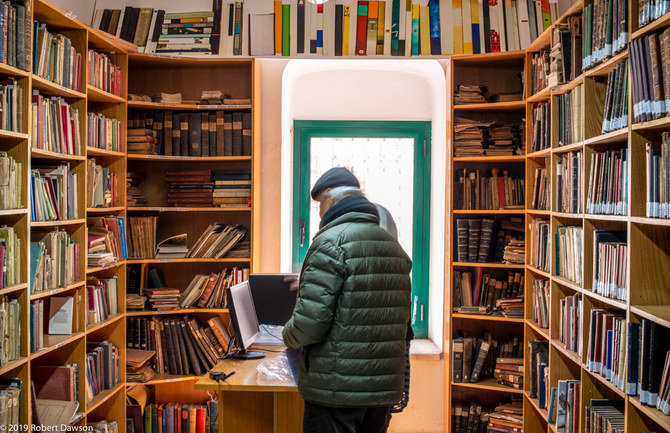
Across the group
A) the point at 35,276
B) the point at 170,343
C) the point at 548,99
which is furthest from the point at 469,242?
the point at 35,276

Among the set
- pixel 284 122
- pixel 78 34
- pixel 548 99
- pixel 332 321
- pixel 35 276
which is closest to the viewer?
pixel 332 321

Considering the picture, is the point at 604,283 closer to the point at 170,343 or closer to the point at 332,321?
the point at 332,321

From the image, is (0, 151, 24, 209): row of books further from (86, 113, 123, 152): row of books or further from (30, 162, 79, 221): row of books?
(86, 113, 123, 152): row of books

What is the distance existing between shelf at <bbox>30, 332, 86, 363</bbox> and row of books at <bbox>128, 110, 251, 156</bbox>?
154 cm

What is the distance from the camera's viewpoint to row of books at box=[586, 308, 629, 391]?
237cm

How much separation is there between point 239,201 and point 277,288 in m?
0.89

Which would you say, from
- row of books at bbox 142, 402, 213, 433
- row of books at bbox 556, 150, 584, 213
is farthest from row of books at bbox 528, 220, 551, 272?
row of books at bbox 142, 402, 213, 433

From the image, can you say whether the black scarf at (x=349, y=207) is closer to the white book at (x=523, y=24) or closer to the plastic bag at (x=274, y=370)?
the plastic bag at (x=274, y=370)

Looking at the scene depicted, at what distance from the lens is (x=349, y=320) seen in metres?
2.40

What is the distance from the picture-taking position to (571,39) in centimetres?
301

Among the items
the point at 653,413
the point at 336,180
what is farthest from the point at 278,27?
the point at 653,413

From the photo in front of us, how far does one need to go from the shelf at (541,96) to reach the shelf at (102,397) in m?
3.25

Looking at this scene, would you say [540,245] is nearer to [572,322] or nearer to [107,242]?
[572,322]

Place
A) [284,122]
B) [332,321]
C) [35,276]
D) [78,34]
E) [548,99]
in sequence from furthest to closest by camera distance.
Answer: [284,122] → [548,99] → [78,34] → [35,276] → [332,321]
